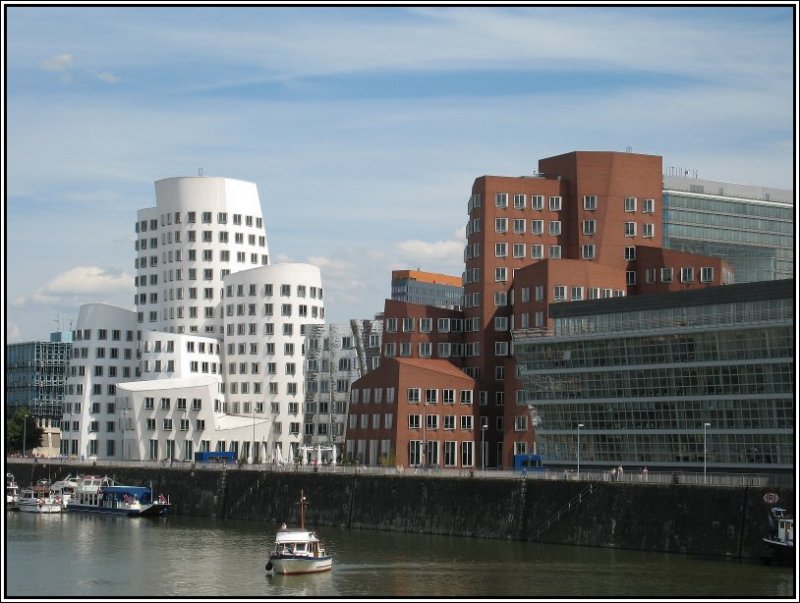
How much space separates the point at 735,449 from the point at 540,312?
4342cm

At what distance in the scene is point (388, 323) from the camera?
191 m

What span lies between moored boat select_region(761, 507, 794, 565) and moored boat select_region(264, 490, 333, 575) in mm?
29519

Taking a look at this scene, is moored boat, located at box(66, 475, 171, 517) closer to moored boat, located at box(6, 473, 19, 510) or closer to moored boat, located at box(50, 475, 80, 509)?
moored boat, located at box(50, 475, 80, 509)

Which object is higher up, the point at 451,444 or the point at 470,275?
the point at 470,275

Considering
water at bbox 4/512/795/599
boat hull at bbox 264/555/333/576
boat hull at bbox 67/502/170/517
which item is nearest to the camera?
water at bbox 4/512/795/599

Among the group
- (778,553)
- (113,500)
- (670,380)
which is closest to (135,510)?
(113,500)

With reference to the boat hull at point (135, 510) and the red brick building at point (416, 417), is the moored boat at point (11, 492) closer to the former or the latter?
the boat hull at point (135, 510)

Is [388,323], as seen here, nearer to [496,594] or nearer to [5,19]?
[496,594]

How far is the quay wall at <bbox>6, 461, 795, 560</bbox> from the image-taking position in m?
104

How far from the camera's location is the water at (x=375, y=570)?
89.2 m

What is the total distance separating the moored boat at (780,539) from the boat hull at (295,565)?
96.8 feet

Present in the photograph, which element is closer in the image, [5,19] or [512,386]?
[5,19]

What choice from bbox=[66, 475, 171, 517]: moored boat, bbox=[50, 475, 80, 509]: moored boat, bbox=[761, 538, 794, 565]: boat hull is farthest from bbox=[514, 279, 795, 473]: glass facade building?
bbox=[50, 475, 80, 509]: moored boat

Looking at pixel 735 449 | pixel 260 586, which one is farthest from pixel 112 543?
pixel 735 449
